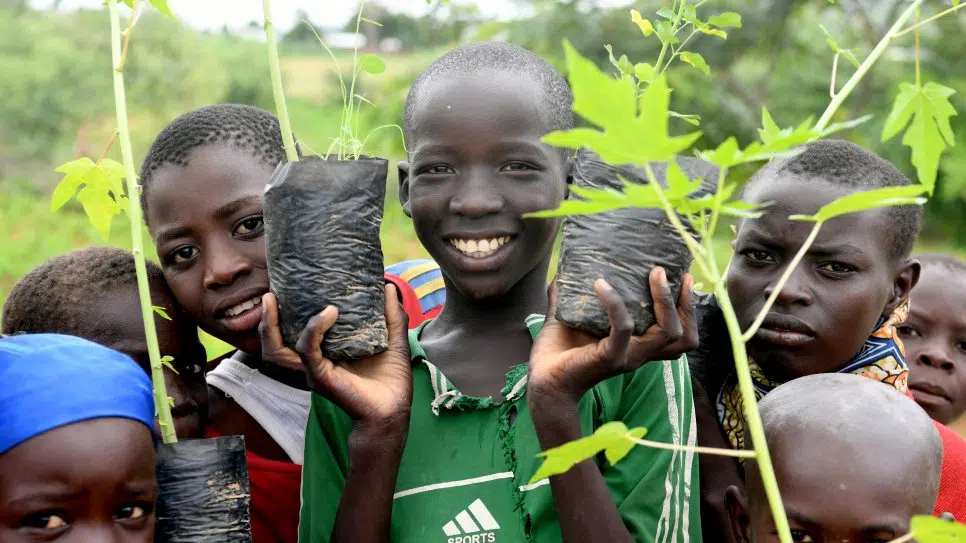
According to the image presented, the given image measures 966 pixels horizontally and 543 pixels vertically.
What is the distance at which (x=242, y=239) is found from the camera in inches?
105

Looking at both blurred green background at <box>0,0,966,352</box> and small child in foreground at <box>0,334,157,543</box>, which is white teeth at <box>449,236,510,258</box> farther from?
blurred green background at <box>0,0,966,352</box>

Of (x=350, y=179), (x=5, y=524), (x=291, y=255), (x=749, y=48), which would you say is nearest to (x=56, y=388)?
(x=5, y=524)

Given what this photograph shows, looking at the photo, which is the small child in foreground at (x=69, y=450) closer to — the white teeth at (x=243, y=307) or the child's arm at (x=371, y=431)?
the child's arm at (x=371, y=431)

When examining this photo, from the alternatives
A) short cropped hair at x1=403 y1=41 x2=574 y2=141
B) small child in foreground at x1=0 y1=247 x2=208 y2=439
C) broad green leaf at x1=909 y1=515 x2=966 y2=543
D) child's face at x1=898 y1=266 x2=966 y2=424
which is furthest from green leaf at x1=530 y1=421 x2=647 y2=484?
child's face at x1=898 y1=266 x2=966 y2=424

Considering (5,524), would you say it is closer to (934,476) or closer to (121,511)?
(121,511)

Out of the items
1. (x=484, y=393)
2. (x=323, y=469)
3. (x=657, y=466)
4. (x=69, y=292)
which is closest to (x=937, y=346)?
(x=657, y=466)

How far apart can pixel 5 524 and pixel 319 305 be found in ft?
2.18

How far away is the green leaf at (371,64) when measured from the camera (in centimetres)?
216

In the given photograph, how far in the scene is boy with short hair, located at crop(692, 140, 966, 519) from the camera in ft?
8.38

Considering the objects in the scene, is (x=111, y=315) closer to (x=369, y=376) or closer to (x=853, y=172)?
(x=369, y=376)

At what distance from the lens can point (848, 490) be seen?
77.4 inches

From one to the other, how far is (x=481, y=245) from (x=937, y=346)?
1.82m

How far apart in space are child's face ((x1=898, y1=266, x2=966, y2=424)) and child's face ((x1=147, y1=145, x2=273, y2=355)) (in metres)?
2.04

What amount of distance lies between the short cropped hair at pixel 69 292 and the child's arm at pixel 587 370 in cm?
125
